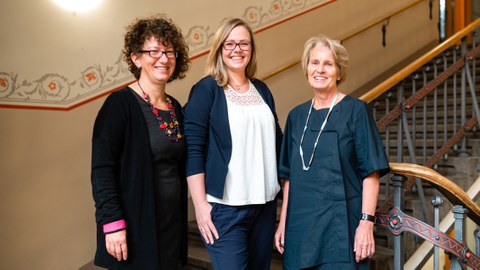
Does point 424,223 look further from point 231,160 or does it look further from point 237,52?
point 237,52

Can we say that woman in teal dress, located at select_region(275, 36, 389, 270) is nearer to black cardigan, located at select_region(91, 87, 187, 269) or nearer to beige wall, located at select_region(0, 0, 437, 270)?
black cardigan, located at select_region(91, 87, 187, 269)

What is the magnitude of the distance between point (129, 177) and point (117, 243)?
220 millimetres

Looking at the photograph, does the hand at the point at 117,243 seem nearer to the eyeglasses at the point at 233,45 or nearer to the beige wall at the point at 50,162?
the eyeglasses at the point at 233,45

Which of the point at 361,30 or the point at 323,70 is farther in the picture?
the point at 361,30

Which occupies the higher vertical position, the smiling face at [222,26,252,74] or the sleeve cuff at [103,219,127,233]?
the smiling face at [222,26,252,74]

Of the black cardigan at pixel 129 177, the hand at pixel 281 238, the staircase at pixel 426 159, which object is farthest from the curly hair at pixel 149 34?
the staircase at pixel 426 159

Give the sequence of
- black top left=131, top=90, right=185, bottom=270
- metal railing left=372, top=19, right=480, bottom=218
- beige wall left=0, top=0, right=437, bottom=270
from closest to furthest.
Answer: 1. black top left=131, top=90, right=185, bottom=270
2. beige wall left=0, top=0, right=437, bottom=270
3. metal railing left=372, top=19, right=480, bottom=218

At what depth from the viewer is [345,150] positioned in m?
1.52

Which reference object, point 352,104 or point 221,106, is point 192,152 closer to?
point 221,106

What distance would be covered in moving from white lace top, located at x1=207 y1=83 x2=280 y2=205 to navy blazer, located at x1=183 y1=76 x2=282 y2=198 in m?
0.03

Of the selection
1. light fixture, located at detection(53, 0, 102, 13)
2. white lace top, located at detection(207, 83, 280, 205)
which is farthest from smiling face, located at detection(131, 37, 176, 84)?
light fixture, located at detection(53, 0, 102, 13)

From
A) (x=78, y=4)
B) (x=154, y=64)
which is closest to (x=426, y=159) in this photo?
(x=154, y=64)

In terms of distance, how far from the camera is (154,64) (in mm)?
1612

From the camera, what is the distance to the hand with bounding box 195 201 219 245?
1.56m
